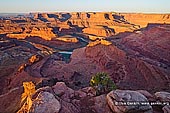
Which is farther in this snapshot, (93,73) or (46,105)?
(93,73)

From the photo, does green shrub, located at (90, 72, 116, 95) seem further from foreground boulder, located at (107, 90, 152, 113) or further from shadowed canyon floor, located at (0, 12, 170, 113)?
foreground boulder, located at (107, 90, 152, 113)

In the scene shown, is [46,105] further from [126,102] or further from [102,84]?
[102,84]

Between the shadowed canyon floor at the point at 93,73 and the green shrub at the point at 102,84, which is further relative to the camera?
the green shrub at the point at 102,84

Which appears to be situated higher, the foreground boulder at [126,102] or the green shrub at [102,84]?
the foreground boulder at [126,102]

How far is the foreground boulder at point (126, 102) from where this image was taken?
22403mm

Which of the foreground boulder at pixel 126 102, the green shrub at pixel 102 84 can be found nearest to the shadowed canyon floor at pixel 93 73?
the foreground boulder at pixel 126 102

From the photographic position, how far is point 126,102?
23000 millimetres

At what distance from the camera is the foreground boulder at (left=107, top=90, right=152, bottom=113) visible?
73.5ft

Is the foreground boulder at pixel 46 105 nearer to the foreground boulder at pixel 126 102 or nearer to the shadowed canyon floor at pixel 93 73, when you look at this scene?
the shadowed canyon floor at pixel 93 73

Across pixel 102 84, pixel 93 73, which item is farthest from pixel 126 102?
pixel 93 73

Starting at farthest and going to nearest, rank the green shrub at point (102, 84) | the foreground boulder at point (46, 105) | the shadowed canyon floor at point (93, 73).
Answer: the green shrub at point (102, 84) < the shadowed canyon floor at point (93, 73) < the foreground boulder at point (46, 105)

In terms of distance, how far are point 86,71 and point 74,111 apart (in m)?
33.1

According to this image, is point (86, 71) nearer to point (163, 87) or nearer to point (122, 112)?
point (163, 87)

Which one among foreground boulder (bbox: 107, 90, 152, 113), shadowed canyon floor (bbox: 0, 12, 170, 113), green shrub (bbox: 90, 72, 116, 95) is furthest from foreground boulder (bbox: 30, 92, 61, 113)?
green shrub (bbox: 90, 72, 116, 95)
